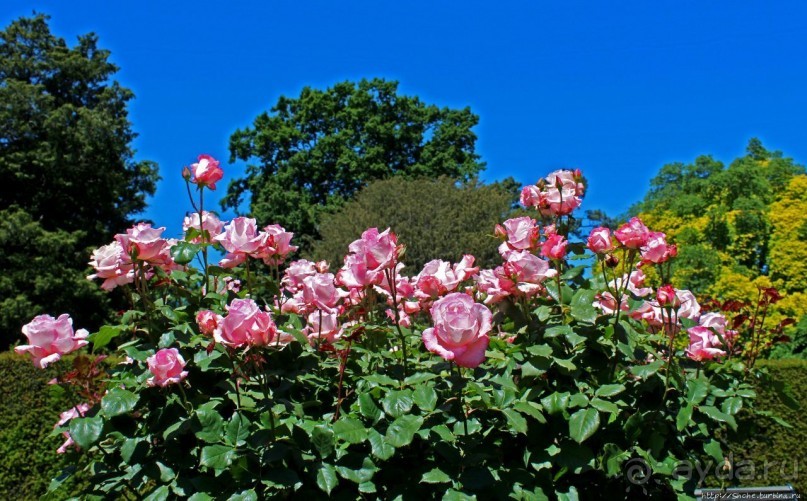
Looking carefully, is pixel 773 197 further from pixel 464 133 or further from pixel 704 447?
pixel 704 447

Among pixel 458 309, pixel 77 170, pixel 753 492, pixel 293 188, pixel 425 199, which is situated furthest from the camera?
pixel 293 188

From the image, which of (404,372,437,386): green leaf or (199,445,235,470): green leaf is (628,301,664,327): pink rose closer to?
(404,372,437,386): green leaf

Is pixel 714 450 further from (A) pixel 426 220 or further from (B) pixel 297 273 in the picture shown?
(A) pixel 426 220

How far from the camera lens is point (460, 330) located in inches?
74.9

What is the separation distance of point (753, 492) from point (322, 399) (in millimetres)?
1605

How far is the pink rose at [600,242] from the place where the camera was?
2.57 metres

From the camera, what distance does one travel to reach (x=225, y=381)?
2.36 metres

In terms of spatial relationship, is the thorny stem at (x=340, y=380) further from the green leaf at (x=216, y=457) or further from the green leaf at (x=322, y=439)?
the green leaf at (x=216, y=457)

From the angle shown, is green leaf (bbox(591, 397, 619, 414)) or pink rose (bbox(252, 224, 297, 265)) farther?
pink rose (bbox(252, 224, 297, 265))

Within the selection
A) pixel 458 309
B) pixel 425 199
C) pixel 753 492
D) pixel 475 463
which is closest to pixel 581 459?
pixel 475 463

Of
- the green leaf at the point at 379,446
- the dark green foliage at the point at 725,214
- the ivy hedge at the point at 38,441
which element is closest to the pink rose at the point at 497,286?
the green leaf at the point at 379,446

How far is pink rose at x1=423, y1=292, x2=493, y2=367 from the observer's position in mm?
1911

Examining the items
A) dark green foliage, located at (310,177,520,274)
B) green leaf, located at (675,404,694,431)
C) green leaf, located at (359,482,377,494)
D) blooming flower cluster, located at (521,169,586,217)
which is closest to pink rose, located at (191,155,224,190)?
blooming flower cluster, located at (521,169,586,217)

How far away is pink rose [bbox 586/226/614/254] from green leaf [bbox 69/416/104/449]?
164cm
